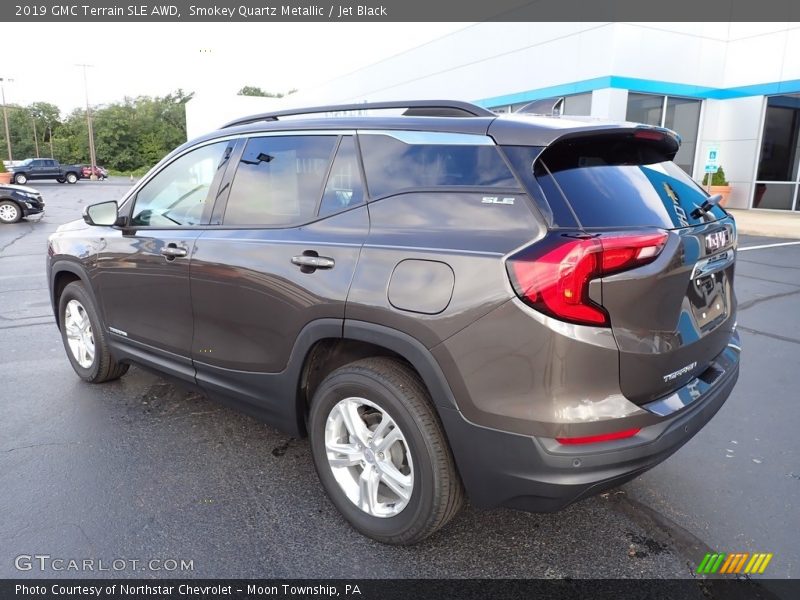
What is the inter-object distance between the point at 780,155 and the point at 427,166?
20.1 meters

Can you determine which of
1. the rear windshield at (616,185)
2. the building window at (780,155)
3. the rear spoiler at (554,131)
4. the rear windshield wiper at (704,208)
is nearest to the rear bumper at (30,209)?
the rear spoiler at (554,131)

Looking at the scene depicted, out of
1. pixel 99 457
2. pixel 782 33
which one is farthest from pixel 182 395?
pixel 782 33

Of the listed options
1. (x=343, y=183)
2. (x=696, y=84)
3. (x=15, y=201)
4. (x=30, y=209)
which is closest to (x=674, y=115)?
(x=696, y=84)

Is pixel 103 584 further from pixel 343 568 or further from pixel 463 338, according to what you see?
pixel 463 338

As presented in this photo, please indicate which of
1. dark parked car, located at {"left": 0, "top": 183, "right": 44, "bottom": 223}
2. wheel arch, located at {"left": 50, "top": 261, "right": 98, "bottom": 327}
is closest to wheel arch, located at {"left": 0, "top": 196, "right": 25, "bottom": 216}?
dark parked car, located at {"left": 0, "top": 183, "right": 44, "bottom": 223}

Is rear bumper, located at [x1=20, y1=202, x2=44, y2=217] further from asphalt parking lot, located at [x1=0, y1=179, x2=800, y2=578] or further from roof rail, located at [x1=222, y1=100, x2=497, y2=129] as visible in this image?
roof rail, located at [x1=222, y1=100, x2=497, y2=129]

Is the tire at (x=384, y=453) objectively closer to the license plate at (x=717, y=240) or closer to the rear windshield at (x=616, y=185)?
the rear windshield at (x=616, y=185)

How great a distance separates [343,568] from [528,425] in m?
1.05

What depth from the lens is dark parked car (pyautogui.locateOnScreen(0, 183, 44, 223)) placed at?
17.2 m

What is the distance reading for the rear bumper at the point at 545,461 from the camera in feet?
6.88

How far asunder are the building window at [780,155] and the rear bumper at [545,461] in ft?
63.6

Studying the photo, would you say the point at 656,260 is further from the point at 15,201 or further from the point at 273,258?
the point at 15,201

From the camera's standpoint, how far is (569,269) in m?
2.03

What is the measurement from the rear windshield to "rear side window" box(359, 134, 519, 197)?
194mm
